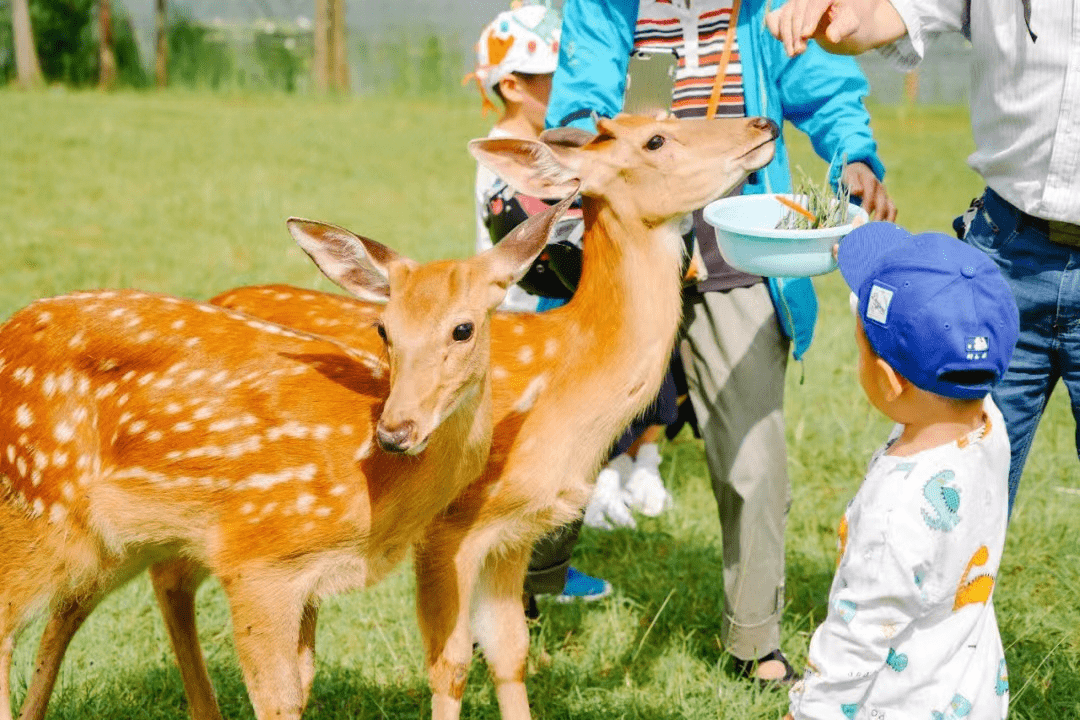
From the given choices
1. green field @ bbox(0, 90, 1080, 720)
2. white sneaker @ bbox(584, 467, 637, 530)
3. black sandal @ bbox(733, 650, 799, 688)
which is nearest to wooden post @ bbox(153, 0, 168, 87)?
green field @ bbox(0, 90, 1080, 720)

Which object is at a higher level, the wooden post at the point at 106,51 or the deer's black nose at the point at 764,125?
the deer's black nose at the point at 764,125

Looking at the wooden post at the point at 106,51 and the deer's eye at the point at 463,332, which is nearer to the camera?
the deer's eye at the point at 463,332

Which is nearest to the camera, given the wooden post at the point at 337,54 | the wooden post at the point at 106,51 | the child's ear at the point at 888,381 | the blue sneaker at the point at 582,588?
the child's ear at the point at 888,381

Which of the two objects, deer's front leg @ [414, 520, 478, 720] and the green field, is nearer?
deer's front leg @ [414, 520, 478, 720]

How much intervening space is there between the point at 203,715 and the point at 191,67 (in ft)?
61.8

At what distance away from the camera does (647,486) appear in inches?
225

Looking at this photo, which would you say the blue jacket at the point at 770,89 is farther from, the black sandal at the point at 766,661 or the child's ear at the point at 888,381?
the child's ear at the point at 888,381

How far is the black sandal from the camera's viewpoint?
13.6 feet

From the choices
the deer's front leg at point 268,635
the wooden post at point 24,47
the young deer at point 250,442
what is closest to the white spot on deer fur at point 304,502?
the young deer at point 250,442

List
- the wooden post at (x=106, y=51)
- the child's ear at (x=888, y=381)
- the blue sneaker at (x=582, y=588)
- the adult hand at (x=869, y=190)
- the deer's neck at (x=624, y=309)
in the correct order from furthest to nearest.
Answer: the wooden post at (x=106, y=51)
the blue sneaker at (x=582, y=588)
the adult hand at (x=869, y=190)
the deer's neck at (x=624, y=309)
the child's ear at (x=888, y=381)

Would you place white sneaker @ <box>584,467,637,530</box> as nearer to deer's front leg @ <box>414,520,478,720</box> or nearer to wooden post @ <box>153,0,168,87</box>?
deer's front leg @ <box>414,520,478,720</box>

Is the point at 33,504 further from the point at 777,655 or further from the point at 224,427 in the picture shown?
the point at 777,655

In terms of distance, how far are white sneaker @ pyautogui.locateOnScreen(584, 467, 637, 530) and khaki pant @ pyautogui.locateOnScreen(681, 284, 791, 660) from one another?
4.11 ft

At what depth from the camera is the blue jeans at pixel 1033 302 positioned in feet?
10.7
